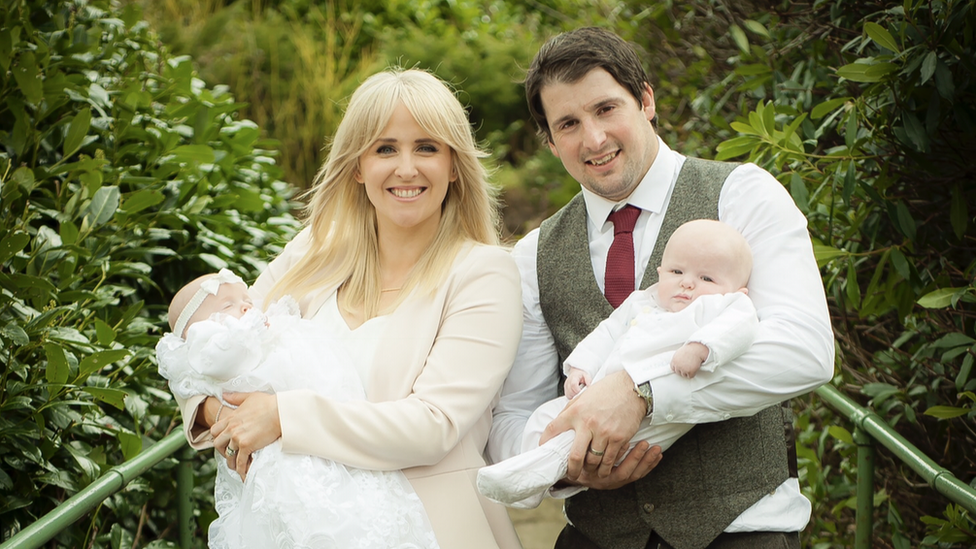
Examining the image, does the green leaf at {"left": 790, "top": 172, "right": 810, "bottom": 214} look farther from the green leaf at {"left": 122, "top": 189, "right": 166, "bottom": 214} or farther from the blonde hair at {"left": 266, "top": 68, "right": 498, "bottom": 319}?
the green leaf at {"left": 122, "top": 189, "right": 166, "bottom": 214}

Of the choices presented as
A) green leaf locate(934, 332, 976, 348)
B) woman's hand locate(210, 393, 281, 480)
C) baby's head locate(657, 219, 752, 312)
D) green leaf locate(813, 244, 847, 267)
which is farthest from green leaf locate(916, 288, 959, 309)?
woman's hand locate(210, 393, 281, 480)

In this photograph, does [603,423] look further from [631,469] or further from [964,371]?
[964,371]

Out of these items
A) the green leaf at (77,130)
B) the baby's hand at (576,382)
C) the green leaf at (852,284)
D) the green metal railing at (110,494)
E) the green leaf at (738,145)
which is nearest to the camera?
the green metal railing at (110,494)

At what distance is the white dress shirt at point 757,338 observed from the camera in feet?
6.20

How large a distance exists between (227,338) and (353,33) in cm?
765

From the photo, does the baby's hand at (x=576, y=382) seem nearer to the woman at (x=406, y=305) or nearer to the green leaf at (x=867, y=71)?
the woman at (x=406, y=305)

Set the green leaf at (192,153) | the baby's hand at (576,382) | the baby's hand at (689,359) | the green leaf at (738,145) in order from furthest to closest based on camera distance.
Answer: the green leaf at (192,153)
the green leaf at (738,145)
the baby's hand at (576,382)
the baby's hand at (689,359)

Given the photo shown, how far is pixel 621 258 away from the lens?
7.54 ft

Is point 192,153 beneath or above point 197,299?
above

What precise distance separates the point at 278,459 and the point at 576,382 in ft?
2.37

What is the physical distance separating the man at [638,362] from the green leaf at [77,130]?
1329 millimetres

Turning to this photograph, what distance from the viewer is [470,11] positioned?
10.4 metres

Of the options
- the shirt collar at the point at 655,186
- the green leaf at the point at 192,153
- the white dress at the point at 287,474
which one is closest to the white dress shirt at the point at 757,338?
the shirt collar at the point at 655,186

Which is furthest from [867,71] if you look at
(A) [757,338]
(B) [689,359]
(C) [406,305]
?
(C) [406,305]
